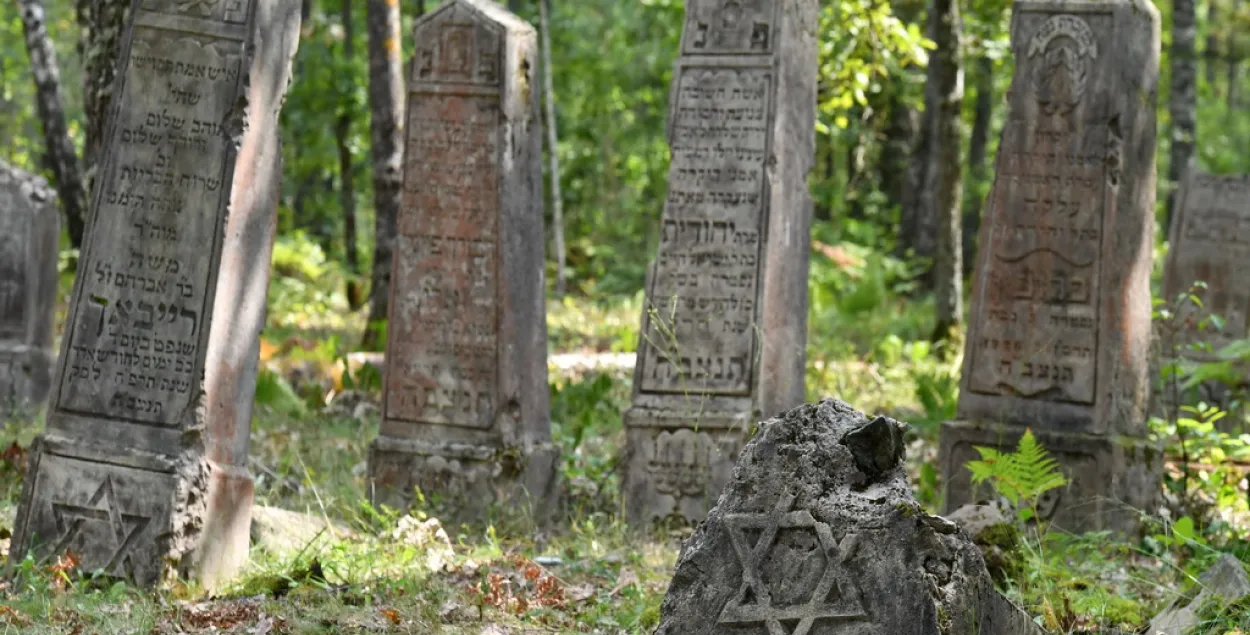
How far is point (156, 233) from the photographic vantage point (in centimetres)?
642

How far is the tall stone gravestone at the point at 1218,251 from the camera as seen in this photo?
13.0m

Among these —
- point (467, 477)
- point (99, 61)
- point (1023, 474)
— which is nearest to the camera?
point (1023, 474)

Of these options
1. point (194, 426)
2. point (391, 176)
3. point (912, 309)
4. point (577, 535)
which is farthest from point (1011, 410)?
point (912, 309)

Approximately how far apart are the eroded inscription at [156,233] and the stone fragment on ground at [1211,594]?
374 cm

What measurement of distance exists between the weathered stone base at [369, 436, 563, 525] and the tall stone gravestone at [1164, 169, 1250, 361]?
6.80 meters

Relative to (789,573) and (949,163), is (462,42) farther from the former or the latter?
(949,163)

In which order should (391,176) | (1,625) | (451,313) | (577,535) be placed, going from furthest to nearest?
(391,176)
(451,313)
(577,535)
(1,625)

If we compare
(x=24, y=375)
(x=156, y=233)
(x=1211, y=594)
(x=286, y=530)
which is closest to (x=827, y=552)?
(x=1211, y=594)

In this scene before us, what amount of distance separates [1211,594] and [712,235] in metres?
4.04

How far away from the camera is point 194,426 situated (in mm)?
6320

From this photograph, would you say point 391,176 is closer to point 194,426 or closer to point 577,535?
point 577,535

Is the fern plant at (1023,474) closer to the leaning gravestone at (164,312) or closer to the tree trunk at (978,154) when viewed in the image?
the leaning gravestone at (164,312)

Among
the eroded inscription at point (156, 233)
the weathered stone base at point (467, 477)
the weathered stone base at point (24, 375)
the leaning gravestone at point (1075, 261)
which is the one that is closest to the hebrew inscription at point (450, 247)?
the weathered stone base at point (467, 477)

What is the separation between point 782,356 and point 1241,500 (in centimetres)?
251
